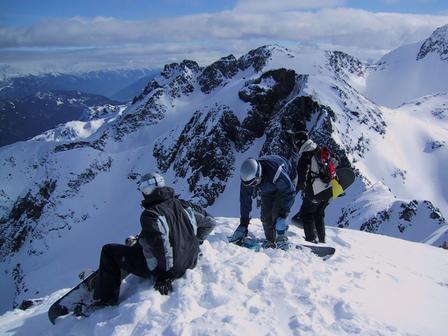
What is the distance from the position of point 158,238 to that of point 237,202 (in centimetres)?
6041

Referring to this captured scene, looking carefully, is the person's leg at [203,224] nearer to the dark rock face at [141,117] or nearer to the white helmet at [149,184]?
the white helmet at [149,184]

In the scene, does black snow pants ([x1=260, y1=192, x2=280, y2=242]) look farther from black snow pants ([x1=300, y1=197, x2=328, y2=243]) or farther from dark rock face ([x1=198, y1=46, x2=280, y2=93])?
dark rock face ([x1=198, y1=46, x2=280, y2=93])

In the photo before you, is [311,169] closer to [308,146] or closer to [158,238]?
[308,146]

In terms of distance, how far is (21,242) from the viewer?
8950 centimetres

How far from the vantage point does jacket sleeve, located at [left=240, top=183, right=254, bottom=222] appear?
10226 mm

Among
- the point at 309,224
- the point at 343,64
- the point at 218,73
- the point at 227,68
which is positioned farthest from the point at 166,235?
the point at 343,64

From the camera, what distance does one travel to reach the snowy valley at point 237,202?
709 cm

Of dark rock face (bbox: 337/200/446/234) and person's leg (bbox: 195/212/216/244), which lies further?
dark rock face (bbox: 337/200/446/234)

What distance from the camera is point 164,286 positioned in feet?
24.6

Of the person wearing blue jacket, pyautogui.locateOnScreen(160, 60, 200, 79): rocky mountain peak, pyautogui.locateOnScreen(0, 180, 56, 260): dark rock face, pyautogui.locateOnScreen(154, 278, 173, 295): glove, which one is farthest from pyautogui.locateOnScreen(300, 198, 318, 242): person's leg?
pyautogui.locateOnScreen(160, 60, 200, 79): rocky mountain peak

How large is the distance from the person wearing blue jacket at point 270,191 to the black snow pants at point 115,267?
3.09 metres

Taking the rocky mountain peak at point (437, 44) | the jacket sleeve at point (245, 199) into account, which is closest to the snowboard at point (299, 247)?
the jacket sleeve at point (245, 199)

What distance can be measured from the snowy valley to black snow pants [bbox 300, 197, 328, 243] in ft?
1.35

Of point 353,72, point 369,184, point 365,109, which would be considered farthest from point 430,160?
point 353,72
